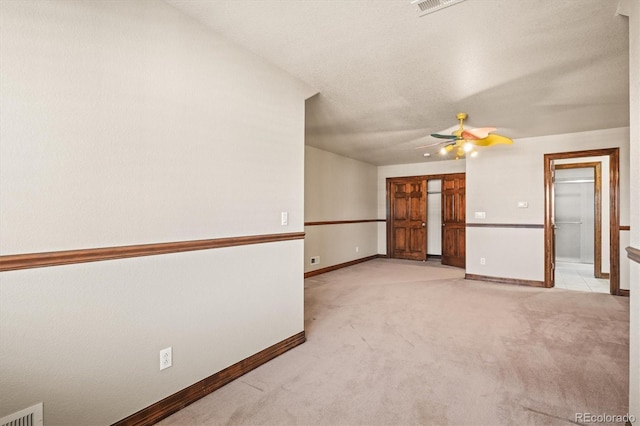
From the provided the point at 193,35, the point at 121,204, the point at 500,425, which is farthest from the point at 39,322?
the point at 500,425

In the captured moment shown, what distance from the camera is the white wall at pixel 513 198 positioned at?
492cm

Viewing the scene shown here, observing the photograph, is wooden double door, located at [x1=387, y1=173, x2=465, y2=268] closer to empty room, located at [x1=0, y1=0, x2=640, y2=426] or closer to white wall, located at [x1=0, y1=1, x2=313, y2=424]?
empty room, located at [x1=0, y1=0, x2=640, y2=426]

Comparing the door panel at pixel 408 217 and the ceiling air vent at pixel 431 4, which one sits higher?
the ceiling air vent at pixel 431 4

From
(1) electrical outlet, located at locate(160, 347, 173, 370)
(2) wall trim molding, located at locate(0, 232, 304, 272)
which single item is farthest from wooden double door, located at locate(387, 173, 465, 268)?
(1) electrical outlet, located at locate(160, 347, 173, 370)

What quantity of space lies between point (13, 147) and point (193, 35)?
1.24 metres

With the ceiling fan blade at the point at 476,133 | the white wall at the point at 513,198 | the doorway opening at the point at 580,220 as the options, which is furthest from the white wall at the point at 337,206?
the doorway opening at the point at 580,220

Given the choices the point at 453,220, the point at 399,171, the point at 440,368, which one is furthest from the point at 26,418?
the point at 399,171

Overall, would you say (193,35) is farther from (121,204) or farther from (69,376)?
(69,376)

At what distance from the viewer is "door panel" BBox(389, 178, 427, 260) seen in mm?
7570

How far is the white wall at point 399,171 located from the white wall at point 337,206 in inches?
7.9

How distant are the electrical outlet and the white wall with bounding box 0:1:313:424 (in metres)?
0.04

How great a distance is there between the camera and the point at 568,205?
24.1 feet

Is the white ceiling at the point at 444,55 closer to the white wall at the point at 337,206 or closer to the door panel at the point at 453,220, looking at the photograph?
the white wall at the point at 337,206

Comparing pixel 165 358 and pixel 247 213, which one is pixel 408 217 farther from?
pixel 165 358
